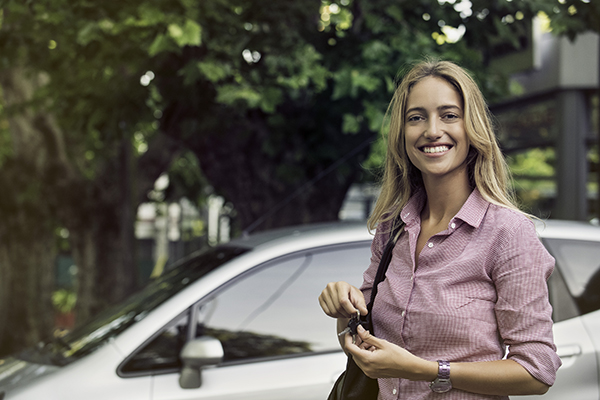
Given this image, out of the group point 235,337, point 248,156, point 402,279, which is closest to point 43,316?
point 248,156

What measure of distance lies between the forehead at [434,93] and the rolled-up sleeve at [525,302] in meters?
0.35

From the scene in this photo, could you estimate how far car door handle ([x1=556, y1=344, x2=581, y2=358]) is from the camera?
2.67 metres

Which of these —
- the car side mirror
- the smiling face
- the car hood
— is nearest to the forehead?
the smiling face

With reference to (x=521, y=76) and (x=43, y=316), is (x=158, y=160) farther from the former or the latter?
(x=521, y=76)

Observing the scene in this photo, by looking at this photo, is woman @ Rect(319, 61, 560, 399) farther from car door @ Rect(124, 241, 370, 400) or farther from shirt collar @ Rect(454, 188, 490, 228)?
car door @ Rect(124, 241, 370, 400)

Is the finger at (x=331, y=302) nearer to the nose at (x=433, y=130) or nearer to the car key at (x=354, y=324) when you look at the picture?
the car key at (x=354, y=324)

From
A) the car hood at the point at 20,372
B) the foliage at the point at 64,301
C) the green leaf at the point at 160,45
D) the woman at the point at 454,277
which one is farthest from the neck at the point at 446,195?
the foliage at the point at 64,301

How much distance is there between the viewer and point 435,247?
58.2 inches

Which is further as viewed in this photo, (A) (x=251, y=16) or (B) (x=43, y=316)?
(B) (x=43, y=316)

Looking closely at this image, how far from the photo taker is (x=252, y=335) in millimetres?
2781

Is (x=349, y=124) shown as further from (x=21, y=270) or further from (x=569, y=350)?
(x=21, y=270)

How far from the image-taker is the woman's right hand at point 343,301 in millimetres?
1485

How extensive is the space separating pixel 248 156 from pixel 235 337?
2627 mm

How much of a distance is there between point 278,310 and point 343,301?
140cm
